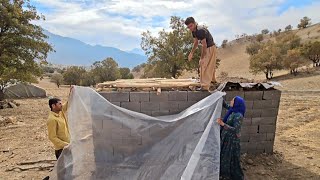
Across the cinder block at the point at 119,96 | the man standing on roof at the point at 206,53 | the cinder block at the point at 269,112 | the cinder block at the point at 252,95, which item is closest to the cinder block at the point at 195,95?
the man standing on roof at the point at 206,53

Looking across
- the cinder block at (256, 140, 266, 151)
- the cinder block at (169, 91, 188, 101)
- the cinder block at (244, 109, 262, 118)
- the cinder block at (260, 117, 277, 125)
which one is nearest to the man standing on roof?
the cinder block at (169, 91, 188, 101)

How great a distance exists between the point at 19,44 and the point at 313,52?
24.6 m

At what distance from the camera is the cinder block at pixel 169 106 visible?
5.74m

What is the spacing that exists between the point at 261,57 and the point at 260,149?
23.2 meters

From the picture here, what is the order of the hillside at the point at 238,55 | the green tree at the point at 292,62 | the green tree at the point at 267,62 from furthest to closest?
the hillside at the point at 238,55 → the green tree at the point at 267,62 → the green tree at the point at 292,62

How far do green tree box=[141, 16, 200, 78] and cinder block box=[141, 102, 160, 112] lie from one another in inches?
626

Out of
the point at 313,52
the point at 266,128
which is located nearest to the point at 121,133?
the point at 266,128

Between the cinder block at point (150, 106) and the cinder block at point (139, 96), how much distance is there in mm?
74

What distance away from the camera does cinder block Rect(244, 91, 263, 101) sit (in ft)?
20.2

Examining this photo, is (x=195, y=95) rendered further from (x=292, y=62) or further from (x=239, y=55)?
(x=239, y=55)

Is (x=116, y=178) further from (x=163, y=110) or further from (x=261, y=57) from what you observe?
A: (x=261, y=57)

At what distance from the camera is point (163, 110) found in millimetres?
5762

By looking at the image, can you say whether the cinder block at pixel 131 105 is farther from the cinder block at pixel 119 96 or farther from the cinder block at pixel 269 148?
the cinder block at pixel 269 148

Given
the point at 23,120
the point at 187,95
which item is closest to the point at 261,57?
the point at 23,120
